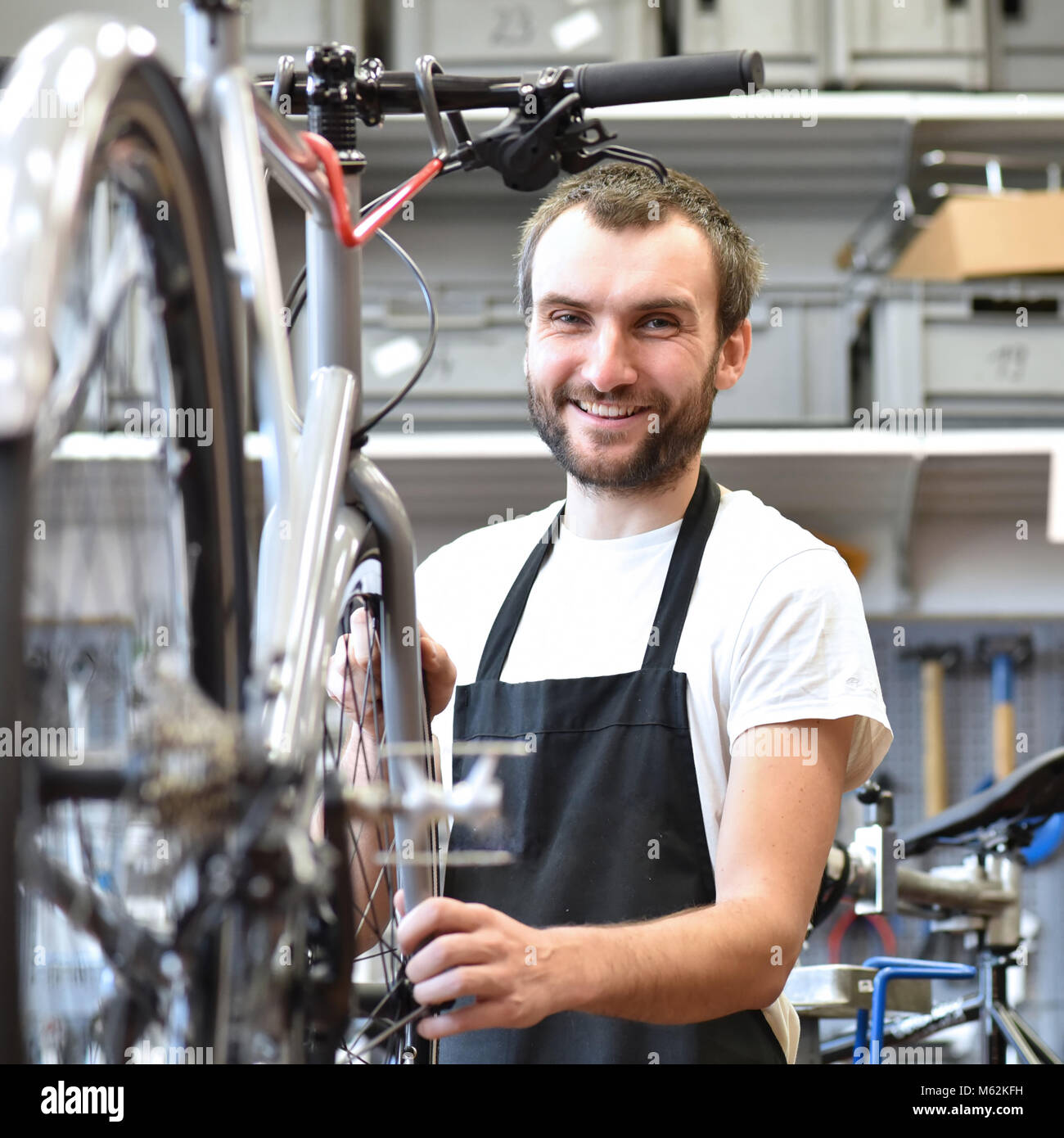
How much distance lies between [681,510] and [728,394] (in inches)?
50.5

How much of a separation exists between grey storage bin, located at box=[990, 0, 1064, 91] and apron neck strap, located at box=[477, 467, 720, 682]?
1.49 meters

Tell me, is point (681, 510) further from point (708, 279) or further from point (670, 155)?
point (670, 155)

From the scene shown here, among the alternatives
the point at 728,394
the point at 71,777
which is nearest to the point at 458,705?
the point at 71,777

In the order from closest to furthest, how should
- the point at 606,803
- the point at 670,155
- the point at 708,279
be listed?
the point at 606,803 → the point at 708,279 → the point at 670,155

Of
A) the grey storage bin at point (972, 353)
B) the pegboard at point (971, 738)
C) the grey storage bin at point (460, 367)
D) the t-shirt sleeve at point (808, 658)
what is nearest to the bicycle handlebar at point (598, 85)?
the t-shirt sleeve at point (808, 658)

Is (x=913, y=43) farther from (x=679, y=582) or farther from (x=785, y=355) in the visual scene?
(x=679, y=582)

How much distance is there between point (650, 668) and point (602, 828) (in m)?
0.12

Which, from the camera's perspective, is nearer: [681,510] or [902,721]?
[681,510]

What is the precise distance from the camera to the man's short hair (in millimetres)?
1035

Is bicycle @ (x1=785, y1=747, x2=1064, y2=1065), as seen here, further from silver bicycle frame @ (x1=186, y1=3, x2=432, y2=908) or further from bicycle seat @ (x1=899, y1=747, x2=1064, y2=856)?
silver bicycle frame @ (x1=186, y1=3, x2=432, y2=908)

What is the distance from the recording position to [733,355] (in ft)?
3.78

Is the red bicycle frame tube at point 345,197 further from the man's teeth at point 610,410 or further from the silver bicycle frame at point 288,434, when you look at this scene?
the man's teeth at point 610,410

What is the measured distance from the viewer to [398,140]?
7.38 ft

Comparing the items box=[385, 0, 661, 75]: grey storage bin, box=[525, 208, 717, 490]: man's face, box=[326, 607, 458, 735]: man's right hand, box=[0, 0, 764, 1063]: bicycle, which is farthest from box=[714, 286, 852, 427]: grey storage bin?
box=[0, 0, 764, 1063]: bicycle
